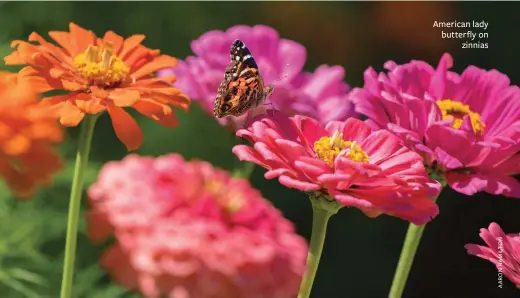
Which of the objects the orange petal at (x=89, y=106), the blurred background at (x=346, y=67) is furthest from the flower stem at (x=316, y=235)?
the blurred background at (x=346, y=67)

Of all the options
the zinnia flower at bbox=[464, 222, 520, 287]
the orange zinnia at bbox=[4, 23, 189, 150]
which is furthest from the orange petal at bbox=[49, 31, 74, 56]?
the zinnia flower at bbox=[464, 222, 520, 287]

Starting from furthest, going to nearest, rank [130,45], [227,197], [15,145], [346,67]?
[346,67], [227,197], [130,45], [15,145]

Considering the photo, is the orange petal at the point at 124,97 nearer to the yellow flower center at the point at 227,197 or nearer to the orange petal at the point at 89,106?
the orange petal at the point at 89,106

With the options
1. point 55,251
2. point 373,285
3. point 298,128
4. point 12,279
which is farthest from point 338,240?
point 298,128

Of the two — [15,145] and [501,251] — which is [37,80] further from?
[501,251]

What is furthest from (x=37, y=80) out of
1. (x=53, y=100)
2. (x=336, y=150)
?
(x=336, y=150)

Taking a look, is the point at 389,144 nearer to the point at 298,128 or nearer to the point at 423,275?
the point at 298,128

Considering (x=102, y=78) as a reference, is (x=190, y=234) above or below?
below

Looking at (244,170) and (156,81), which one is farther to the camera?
(244,170)
